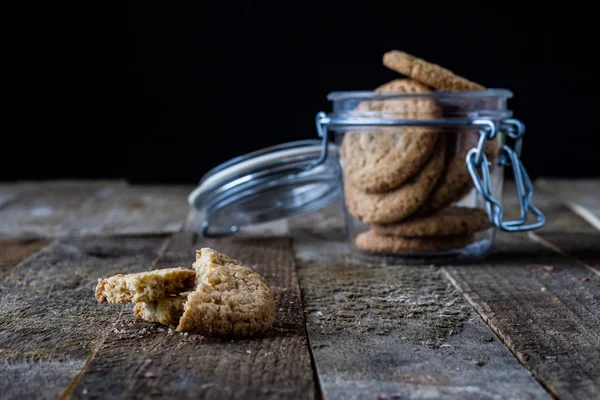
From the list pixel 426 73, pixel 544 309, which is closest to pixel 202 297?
pixel 544 309

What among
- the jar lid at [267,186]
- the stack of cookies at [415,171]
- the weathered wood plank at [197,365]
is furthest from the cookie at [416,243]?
the weathered wood plank at [197,365]

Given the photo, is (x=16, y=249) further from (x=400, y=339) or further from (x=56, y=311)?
(x=400, y=339)

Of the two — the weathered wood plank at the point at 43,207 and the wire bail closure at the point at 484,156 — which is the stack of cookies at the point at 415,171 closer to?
the wire bail closure at the point at 484,156

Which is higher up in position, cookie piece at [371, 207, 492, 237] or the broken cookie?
the broken cookie

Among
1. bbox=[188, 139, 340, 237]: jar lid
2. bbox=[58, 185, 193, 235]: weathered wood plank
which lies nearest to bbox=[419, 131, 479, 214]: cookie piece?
bbox=[188, 139, 340, 237]: jar lid

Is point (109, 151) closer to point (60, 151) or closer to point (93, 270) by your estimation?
point (60, 151)

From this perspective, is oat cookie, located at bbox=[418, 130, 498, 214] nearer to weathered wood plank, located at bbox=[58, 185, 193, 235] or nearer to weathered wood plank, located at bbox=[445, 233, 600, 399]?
weathered wood plank, located at bbox=[445, 233, 600, 399]

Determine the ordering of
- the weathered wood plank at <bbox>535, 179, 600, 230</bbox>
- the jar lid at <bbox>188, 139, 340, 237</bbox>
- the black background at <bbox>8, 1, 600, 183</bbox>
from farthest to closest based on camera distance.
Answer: the black background at <bbox>8, 1, 600, 183</bbox> → the weathered wood plank at <bbox>535, 179, 600, 230</bbox> → the jar lid at <bbox>188, 139, 340, 237</bbox>
